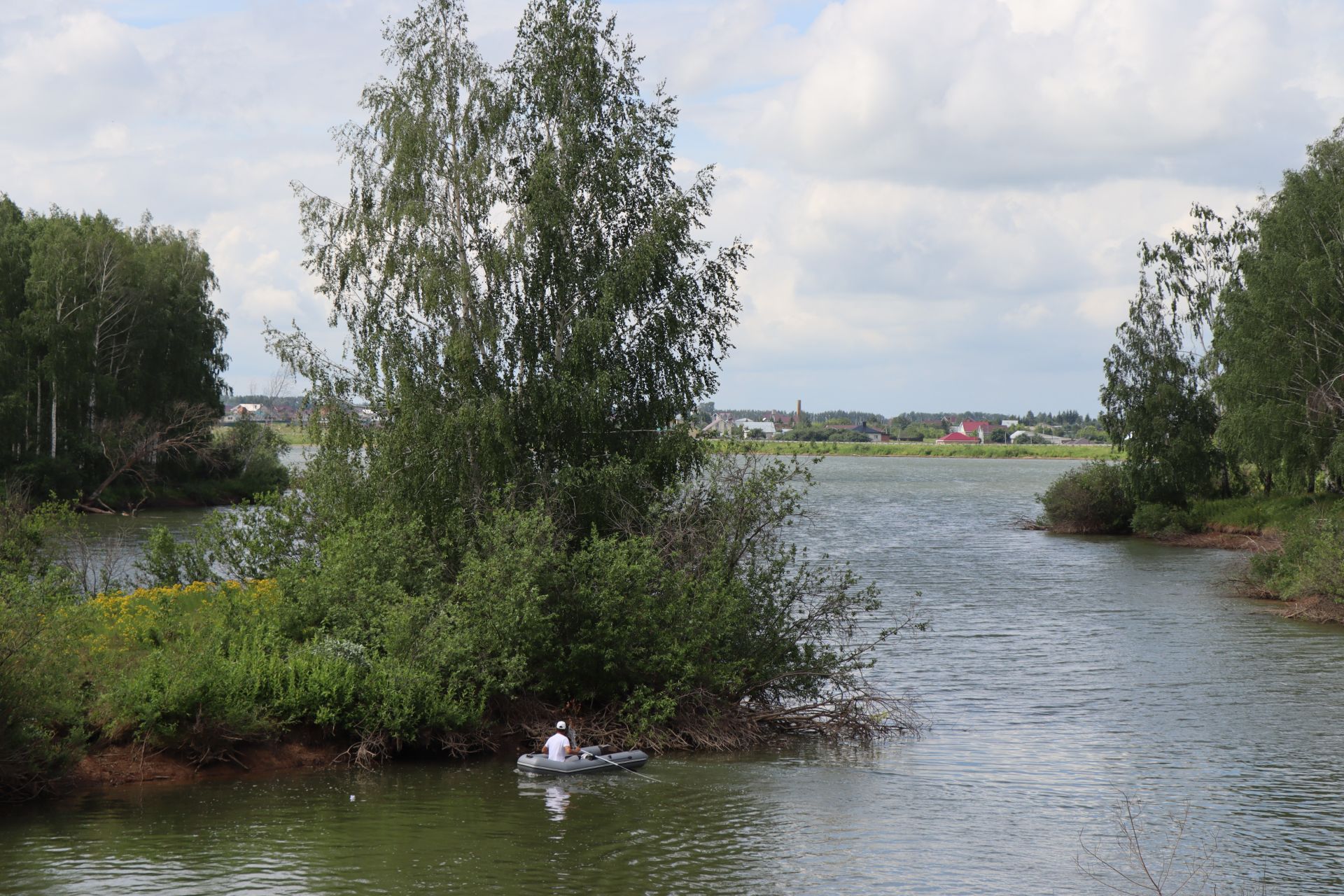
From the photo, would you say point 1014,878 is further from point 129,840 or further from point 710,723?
point 129,840

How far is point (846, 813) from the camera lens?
62.4 feet

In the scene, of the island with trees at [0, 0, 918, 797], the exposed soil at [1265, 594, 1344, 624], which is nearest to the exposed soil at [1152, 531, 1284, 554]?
the exposed soil at [1265, 594, 1344, 624]

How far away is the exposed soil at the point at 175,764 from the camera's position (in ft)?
61.5

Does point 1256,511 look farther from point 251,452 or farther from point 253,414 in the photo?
point 253,414

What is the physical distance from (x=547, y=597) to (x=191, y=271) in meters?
63.1

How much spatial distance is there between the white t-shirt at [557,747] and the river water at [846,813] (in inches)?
19.7

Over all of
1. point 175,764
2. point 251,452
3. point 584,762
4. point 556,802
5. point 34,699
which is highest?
point 251,452

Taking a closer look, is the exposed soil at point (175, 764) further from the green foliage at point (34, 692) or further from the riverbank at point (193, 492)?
the riverbank at point (193, 492)

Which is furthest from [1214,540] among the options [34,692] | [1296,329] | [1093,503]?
[34,692]

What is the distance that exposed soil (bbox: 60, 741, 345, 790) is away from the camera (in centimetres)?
1875

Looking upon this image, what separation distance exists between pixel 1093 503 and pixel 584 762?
5764cm

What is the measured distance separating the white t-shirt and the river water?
501mm

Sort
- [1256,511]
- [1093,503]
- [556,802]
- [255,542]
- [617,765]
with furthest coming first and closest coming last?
[1093,503] → [1256,511] → [255,542] → [617,765] → [556,802]

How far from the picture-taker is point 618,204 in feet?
85.9
